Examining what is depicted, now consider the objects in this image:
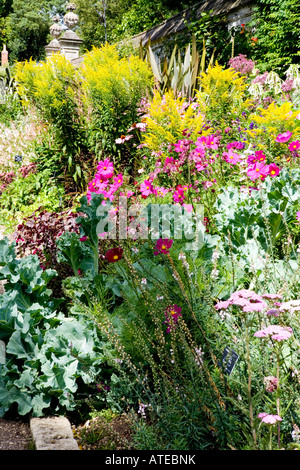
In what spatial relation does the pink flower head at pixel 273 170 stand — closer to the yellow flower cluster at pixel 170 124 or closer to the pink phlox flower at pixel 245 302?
the yellow flower cluster at pixel 170 124

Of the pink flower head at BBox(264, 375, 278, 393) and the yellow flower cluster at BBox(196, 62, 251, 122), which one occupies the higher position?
the yellow flower cluster at BBox(196, 62, 251, 122)

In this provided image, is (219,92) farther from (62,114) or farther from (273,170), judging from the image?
(62,114)

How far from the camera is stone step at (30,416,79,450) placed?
1.67 metres

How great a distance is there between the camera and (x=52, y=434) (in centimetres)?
176

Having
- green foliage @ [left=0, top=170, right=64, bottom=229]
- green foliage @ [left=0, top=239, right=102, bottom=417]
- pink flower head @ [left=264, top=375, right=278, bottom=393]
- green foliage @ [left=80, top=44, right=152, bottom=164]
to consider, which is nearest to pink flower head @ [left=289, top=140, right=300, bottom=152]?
green foliage @ [left=0, top=239, right=102, bottom=417]

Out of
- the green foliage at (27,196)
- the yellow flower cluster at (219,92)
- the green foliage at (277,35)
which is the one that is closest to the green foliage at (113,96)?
the green foliage at (27,196)

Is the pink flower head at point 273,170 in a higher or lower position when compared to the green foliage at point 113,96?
lower

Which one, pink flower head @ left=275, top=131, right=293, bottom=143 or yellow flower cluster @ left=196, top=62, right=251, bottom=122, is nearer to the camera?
pink flower head @ left=275, top=131, right=293, bottom=143

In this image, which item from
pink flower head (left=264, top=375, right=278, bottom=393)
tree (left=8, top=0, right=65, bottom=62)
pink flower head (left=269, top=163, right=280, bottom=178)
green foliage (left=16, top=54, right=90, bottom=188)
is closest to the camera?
pink flower head (left=264, top=375, right=278, bottom=393)

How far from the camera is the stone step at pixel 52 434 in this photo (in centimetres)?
167

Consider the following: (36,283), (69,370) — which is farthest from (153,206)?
(69,370)

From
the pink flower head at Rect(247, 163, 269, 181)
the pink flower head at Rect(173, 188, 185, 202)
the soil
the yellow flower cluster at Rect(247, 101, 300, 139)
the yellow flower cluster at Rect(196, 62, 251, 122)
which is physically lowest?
the soil

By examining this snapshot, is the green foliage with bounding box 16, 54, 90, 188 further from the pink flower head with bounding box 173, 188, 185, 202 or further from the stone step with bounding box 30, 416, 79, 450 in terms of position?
the stone step with bounding box 30, 416, 79, 450

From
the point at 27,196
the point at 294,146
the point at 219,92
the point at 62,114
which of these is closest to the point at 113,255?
the point at 294,146
